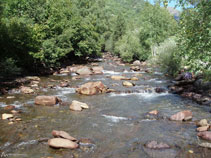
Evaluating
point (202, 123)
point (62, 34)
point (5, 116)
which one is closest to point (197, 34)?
point (202, 123)

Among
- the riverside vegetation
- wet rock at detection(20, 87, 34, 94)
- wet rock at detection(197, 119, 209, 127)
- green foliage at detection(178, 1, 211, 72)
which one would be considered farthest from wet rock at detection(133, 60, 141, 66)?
wet rock at detection(197, 119, 209, 127)

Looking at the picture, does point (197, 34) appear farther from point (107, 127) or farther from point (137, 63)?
point (137, 63)

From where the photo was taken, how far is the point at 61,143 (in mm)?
8844

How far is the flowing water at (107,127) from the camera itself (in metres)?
8.55

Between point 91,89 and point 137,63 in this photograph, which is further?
point 137,63

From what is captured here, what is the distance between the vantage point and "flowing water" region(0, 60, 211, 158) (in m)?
8.55

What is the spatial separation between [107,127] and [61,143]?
3071 mm

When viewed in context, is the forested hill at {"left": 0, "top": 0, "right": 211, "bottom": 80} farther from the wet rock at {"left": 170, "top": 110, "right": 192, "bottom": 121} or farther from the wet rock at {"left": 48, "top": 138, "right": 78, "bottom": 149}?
the wet rock at {"left": 48, "top": 138, "right": 78, "bottom": 149}

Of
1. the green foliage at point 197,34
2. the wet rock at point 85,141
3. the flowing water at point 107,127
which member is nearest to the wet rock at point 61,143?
the flowing water at point 107,127

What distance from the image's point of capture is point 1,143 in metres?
9.11

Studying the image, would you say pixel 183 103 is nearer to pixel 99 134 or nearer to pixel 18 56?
pixel 99 134

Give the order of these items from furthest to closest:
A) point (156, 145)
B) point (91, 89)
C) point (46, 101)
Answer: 1. point (91, 89)
2. point (46, 101)
3. point (156, 145)

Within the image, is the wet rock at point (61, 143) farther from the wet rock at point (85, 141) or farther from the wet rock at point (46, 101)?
the wet rock at point (46, 101)

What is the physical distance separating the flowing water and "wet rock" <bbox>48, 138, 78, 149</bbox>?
0.60 ft
